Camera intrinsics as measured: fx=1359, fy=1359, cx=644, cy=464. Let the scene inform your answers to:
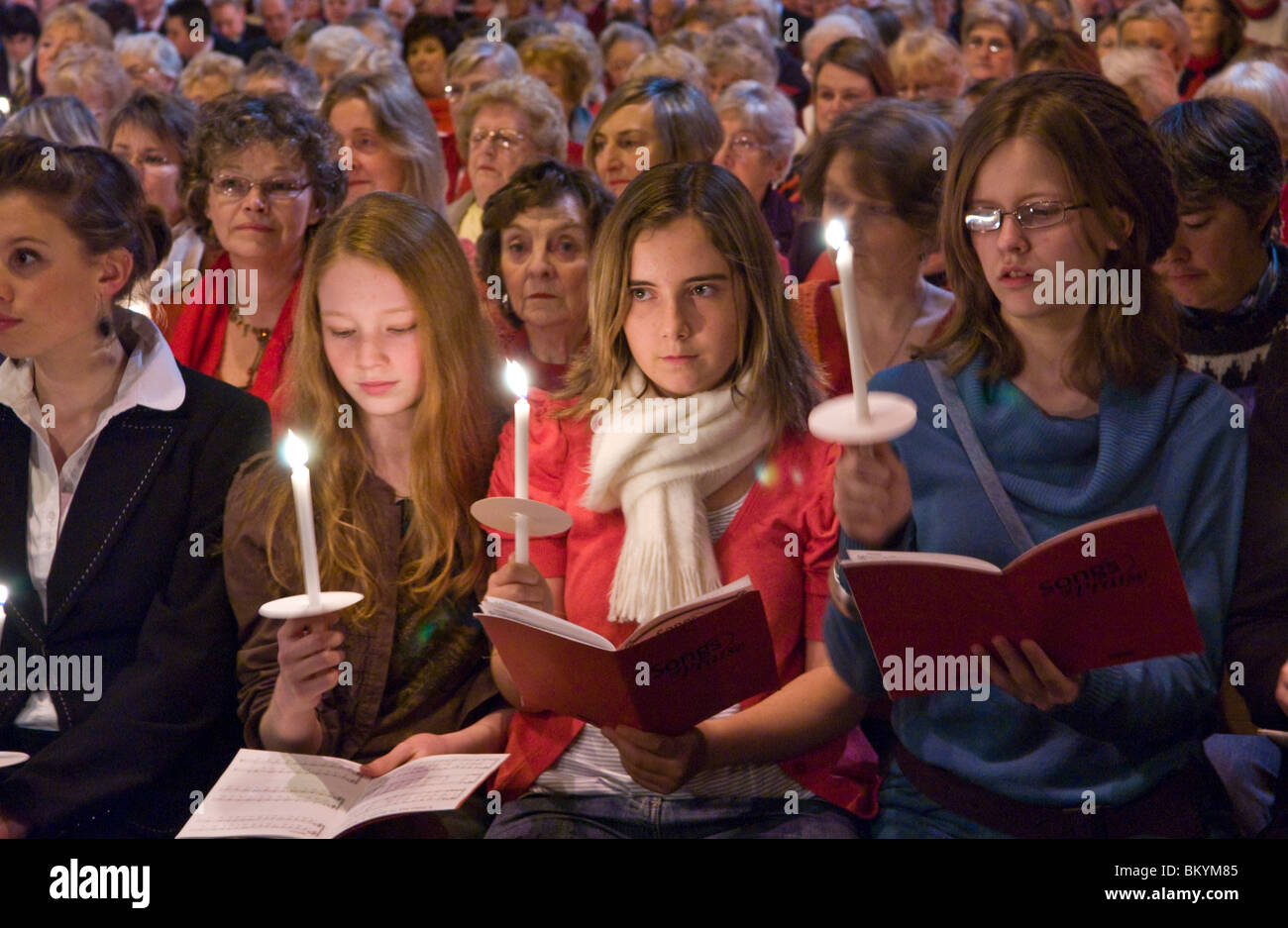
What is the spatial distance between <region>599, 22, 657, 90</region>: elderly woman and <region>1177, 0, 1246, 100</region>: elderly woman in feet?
7.91

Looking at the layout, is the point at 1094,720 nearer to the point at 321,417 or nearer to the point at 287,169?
the point at 321,417

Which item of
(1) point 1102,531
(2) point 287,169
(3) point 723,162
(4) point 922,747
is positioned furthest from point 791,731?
(3) point 723,162

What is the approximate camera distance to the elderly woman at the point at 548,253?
311 cm

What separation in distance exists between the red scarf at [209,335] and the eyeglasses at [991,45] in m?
3.27

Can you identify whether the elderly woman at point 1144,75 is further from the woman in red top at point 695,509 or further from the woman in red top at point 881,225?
the woman in red top at point 695,509

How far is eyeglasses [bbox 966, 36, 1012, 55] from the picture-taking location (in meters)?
A: 5.39

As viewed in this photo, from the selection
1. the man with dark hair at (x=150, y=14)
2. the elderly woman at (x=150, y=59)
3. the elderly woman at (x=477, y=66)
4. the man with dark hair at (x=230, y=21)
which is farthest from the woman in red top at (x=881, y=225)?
the man with dark hair at (x=150, y=14)

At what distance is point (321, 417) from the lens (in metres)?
2.52

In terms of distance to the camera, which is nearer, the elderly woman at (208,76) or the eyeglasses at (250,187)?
the eyeglasses at (250,187)

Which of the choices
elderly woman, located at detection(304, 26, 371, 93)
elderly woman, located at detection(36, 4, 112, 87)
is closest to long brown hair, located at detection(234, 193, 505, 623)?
elderly woman, located at detection(304, 26, 371, 93)

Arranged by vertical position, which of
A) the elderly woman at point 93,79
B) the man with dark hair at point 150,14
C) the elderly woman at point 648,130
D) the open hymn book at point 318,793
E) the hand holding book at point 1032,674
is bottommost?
the open hymn book at point 318,793

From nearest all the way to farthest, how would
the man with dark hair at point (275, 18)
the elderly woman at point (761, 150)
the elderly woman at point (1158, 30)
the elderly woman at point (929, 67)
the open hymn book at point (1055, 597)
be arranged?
1. the open hymn book at point (1055, 597)
2. the elderly woman at point (761, 150)
3. the elderly woman at point (1158, 30)
4. the elderly woman at point (929, 67)
5. the man with dark hair at point (275, 18)
